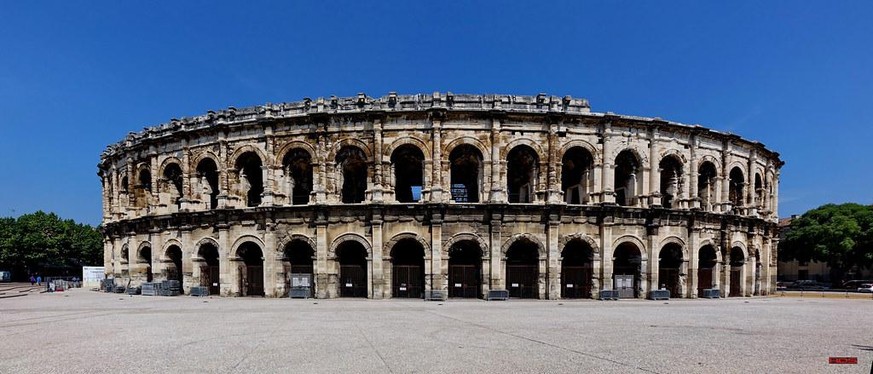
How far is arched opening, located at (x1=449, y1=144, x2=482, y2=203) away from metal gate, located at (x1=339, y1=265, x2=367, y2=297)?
725cm

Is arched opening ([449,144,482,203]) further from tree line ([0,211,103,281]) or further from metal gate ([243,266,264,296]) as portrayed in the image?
tree line ([0,211,103,281])

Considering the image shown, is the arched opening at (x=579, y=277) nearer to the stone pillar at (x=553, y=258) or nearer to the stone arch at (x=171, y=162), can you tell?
the stone pillar at (x=553, y=258)

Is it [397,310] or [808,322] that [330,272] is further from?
[808,322]

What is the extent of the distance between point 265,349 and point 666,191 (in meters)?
22.6

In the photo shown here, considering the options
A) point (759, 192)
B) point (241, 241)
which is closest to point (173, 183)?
point (241, 241)

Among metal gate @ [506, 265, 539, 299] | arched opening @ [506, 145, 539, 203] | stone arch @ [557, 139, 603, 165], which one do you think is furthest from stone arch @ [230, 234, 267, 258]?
stone arch @ [557, 139, 603, 165]

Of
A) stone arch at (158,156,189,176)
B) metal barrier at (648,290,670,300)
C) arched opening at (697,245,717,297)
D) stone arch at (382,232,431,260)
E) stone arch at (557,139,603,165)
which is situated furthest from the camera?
stone arch at (158,156,189,176)

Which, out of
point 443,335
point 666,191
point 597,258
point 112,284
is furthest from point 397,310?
point 112,284

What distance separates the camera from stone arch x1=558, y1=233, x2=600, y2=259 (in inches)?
829

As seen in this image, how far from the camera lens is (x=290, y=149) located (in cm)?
2202

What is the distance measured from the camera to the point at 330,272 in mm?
21062

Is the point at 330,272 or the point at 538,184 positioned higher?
the point at 538,184

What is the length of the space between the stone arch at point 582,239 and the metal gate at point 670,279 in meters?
4.57

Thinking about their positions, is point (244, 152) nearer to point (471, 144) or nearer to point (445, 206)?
point (445, 206)
